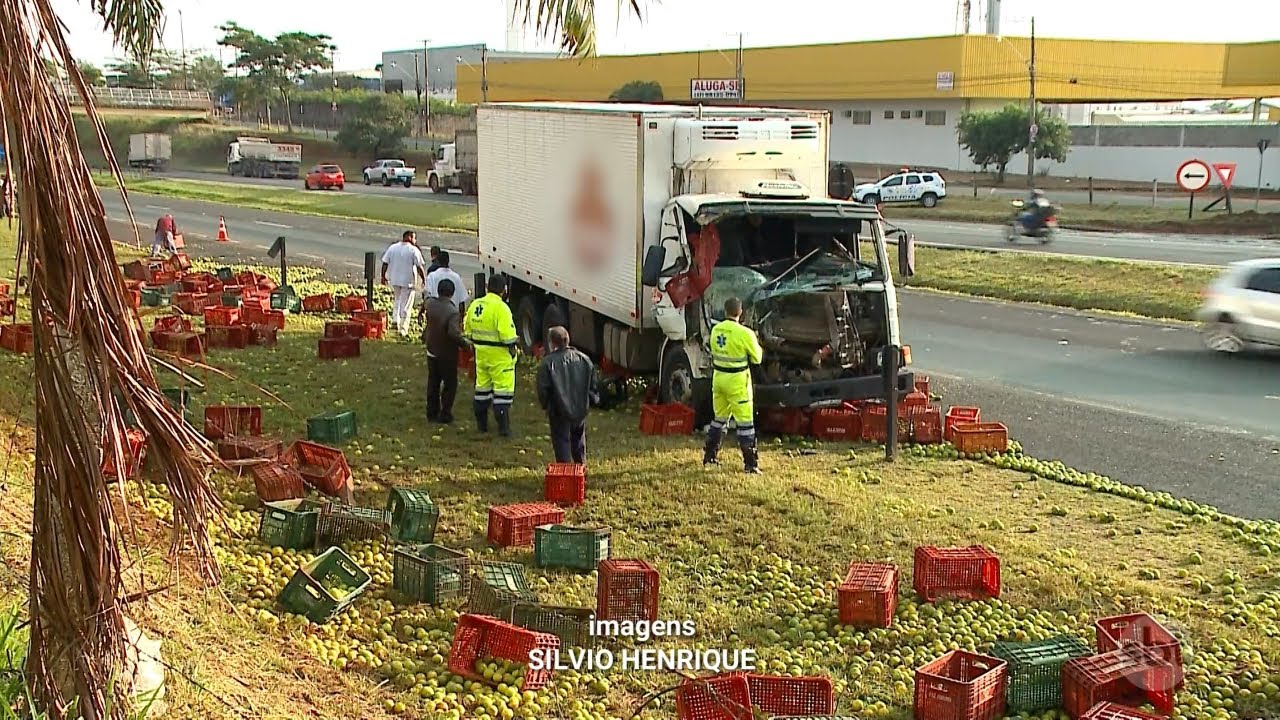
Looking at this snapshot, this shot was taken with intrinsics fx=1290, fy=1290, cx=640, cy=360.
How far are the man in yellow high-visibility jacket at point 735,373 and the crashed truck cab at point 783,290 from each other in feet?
4.63

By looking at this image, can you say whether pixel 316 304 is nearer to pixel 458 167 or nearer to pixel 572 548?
pixel 572 548

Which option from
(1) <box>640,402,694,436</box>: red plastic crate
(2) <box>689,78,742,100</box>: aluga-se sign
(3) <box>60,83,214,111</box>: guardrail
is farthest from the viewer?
(3) <box>60,83,214,111</box>: guardrail

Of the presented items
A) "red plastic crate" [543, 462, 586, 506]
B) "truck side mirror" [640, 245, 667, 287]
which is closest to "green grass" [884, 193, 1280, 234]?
"truck side mirror" [640, 245, 667, 287]

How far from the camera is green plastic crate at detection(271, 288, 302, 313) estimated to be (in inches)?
875

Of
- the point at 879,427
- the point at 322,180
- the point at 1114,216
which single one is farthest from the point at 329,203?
the point at 879,427

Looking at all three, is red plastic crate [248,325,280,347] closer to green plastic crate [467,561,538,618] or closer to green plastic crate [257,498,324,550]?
green plastic crate [257,498,324,550]

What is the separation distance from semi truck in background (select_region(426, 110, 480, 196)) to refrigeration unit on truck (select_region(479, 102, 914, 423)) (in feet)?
122

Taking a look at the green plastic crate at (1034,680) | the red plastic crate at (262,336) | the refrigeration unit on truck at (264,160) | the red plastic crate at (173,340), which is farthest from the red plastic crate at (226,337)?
the refrigeration unit on truck at (264,160)

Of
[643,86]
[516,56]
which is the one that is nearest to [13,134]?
[643,86]

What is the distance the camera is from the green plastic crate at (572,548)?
9.60m

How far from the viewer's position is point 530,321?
18.6 metres

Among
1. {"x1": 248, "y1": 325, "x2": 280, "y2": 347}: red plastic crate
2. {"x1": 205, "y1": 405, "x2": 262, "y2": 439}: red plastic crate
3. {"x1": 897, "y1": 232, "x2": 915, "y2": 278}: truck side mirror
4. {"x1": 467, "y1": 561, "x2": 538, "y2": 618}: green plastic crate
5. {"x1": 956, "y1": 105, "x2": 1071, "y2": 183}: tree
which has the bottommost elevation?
{"x1": 467, "y1": 561, "x2": 538, "y2": 618}: green plastic crate

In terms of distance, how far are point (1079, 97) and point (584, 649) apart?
67744 millimetres

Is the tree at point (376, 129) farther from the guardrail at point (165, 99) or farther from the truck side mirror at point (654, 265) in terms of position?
the truck side mirror at point (654, 265)
